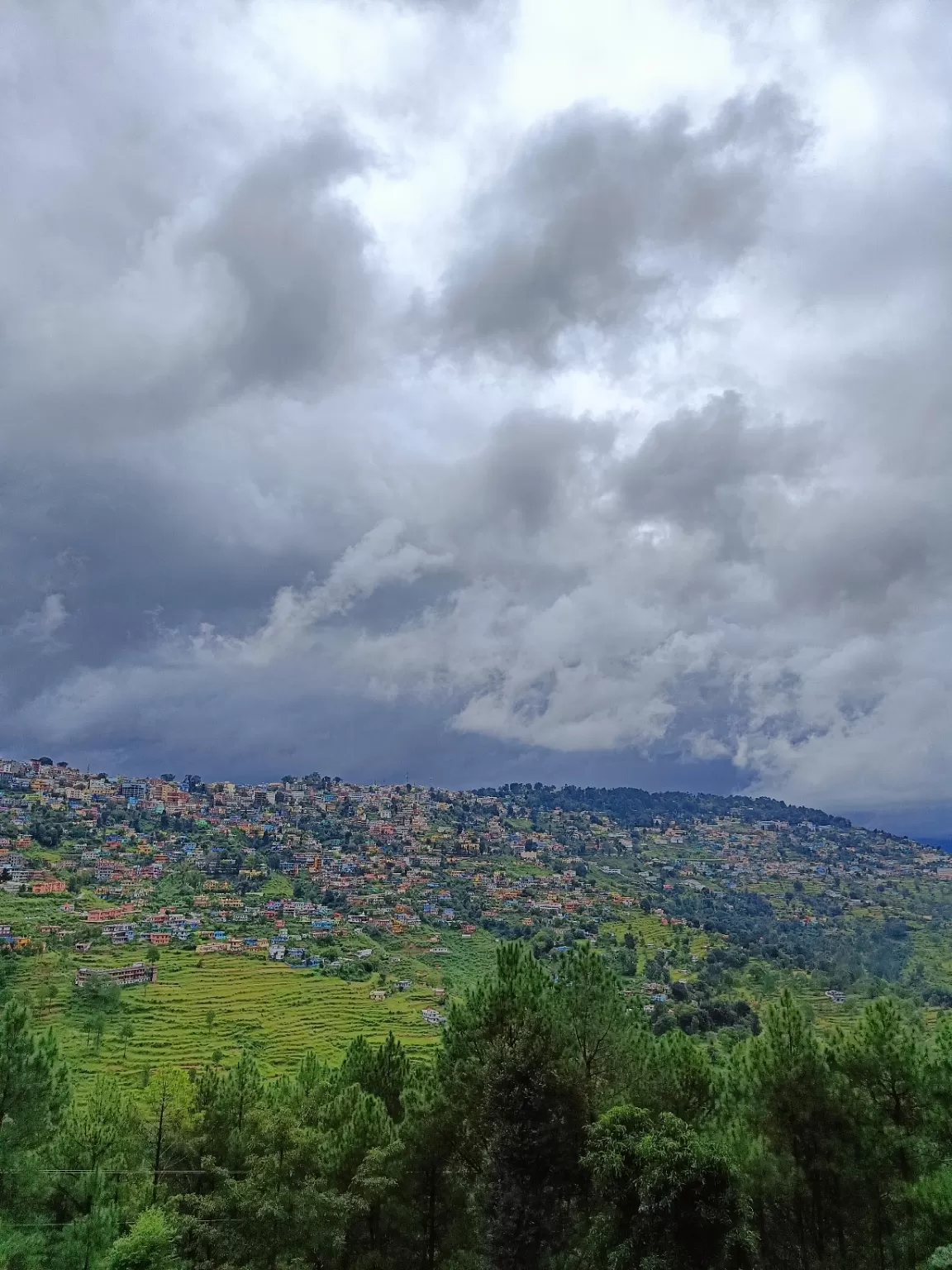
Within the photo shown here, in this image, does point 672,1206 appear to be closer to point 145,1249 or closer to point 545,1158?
point 545,1158

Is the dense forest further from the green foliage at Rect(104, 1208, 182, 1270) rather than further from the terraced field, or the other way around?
the terraced field

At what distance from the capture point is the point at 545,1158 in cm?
2395

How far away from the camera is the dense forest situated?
20.9m

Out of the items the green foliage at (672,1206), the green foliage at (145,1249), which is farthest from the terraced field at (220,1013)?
the green foliage at (672,1206)

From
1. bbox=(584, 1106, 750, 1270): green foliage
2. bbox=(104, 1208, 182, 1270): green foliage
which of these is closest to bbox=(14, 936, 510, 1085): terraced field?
bbox=(104, 1208, 182, 1270): green foliage

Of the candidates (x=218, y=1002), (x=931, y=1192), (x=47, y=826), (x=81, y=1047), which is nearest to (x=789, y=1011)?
(x=931, y=1192)

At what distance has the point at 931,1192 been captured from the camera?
19.7m

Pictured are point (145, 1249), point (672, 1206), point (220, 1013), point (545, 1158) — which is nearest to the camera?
point (672, 1206)

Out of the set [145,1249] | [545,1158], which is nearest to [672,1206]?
[545,1158]

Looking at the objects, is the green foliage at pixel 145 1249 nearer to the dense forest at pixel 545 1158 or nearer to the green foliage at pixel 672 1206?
the dense forest at pixel 545 1158

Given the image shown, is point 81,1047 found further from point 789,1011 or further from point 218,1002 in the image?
point 789,1011

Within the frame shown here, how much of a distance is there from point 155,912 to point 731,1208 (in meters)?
131

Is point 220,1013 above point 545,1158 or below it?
below

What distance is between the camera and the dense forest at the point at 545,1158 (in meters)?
20.9
